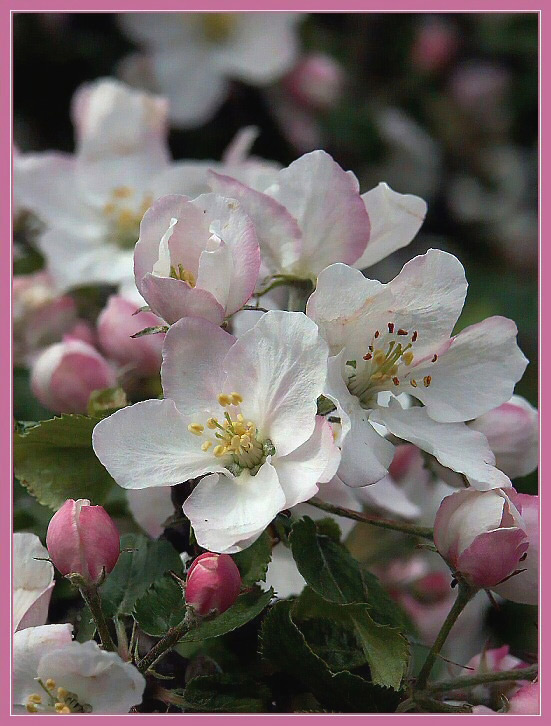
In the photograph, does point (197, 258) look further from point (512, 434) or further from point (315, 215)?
point (512, 434)

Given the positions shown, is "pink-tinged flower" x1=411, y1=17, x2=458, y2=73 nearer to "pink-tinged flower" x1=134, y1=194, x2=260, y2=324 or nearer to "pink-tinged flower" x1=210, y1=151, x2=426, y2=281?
"pink-tinged flower" x1=210, y1=151, x2=426, y2=281

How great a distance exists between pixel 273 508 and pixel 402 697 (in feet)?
0.58

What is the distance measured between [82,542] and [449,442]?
10.3 inches

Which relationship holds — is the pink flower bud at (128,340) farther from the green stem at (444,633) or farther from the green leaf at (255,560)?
the green stem at (444,633)

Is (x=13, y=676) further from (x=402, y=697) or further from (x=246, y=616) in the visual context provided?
(x=402, y=697)

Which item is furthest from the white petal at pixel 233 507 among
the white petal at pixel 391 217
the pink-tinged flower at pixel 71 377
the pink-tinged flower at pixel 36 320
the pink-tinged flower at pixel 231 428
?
the pink-tinged flower at pixel 36 320

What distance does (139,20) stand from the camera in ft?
5.82

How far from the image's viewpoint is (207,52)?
72.2 inches

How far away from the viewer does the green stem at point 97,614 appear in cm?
60

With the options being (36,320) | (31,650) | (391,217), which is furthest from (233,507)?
(36,320)

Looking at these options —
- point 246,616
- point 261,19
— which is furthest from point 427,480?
point 261,19

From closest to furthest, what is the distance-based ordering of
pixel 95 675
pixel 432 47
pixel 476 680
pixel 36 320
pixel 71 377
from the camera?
pixel 95 675 → pixel 476 680 → pixel 71 377 → pixel 36 320 → pixel 432 47

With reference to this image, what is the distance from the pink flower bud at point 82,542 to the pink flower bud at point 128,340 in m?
0.35

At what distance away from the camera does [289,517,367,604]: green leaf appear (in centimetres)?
67
